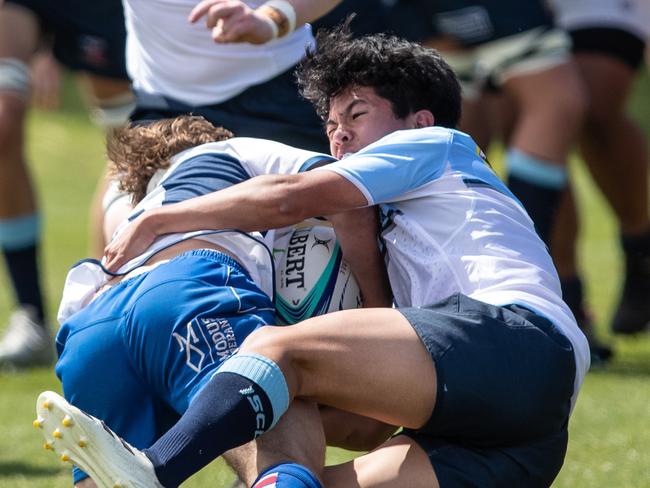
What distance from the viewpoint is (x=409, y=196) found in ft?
10.5

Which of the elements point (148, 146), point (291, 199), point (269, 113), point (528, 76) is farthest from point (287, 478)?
point (528, 76)

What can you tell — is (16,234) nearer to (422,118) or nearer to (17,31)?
(17,31)

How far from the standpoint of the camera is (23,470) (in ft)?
13.7

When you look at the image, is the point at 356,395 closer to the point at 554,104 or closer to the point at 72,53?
the point at 554,104

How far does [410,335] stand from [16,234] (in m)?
3.33

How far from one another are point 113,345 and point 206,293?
0.77 feet

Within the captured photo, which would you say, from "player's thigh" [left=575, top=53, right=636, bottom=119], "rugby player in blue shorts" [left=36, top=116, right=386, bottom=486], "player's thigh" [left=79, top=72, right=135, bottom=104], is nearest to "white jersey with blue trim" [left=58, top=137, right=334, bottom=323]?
"rugby player in blue shorts" [left=36, top=116, right=386, bottom=486]

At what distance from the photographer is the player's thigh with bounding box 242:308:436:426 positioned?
9.45 ft

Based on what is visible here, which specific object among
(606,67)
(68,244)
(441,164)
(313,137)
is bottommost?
(68,244)

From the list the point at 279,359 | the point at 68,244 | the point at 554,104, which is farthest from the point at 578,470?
the point at 68,244

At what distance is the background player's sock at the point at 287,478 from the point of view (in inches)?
108

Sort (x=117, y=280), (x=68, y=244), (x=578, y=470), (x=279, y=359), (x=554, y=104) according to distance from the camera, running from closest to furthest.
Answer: (x=279, y=359)
(x=117, y=280)
(x=578, y=470)
(x=554, y=104)
(x=68, y=244)

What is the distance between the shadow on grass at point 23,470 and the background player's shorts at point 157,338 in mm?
1028

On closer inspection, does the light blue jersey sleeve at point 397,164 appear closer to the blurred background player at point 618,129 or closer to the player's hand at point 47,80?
the blurred background player at point 618,129
